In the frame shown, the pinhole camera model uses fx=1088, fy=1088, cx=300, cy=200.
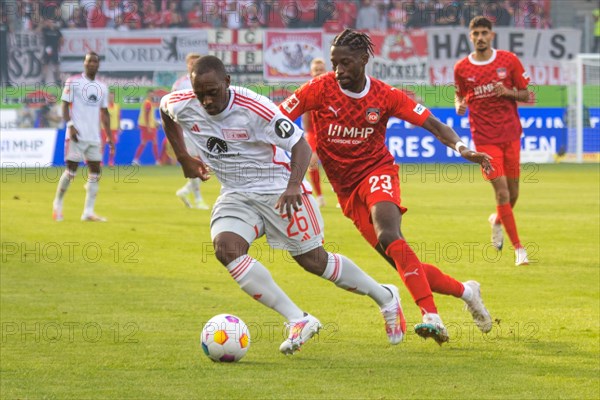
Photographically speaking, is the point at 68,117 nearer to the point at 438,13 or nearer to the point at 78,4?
the point at 78,4

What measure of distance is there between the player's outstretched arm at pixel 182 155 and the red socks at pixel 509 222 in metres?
4.88

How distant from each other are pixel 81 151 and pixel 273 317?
27.0ft

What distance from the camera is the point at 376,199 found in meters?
6.96

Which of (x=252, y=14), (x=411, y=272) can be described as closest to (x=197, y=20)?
(x=252, y=14)

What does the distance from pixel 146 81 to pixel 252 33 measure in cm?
363

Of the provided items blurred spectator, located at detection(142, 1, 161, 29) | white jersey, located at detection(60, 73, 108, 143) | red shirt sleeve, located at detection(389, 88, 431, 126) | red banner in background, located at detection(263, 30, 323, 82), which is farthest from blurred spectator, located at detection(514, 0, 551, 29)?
red shirt sleeve, located at detection(389, 88, 431, 126)

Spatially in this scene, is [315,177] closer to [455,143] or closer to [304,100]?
[304,100]

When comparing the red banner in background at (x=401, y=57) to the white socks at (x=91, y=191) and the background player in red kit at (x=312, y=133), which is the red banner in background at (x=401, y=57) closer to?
the background player in red kit at (x=312, y=133)

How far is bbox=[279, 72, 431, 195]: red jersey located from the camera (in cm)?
707

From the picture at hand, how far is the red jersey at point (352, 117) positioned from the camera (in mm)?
7070

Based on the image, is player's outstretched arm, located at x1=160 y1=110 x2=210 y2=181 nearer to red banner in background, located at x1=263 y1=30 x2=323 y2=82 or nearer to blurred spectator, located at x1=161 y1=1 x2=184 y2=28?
red banner in background, located at x1=263 y1=30 x2=323 y2=82

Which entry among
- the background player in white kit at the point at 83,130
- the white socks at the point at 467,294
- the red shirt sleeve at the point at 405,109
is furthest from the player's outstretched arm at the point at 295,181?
the background player in white kit at the point at 83,130

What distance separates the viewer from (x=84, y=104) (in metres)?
15.5

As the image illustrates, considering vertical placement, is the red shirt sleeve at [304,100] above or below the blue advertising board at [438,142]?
above
